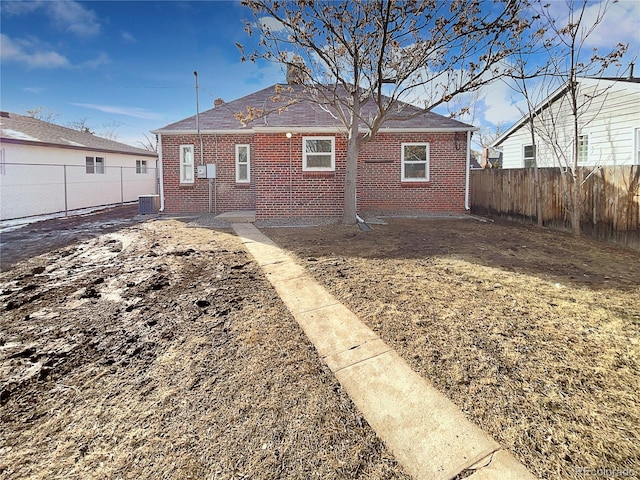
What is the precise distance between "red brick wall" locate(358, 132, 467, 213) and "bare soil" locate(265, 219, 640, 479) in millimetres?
5378

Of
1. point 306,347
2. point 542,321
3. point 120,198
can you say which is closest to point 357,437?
point 306,347

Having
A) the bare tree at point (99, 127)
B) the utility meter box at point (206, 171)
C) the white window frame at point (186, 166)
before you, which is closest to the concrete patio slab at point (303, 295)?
the utility meter box at point (206, 171)

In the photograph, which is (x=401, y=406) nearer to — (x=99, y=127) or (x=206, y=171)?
(x=206, y=171)

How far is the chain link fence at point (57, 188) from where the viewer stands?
39.1ft

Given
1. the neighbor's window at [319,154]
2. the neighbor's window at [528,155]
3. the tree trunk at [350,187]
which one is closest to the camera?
the tree trunk at [350,187]

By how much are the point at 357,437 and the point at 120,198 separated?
19945 millimetres

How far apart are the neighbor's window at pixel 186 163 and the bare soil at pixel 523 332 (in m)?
8.17

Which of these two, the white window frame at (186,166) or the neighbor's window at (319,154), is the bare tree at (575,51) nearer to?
the neighbor's window at (319,154)

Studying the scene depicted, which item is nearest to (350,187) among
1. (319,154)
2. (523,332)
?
(319,154)

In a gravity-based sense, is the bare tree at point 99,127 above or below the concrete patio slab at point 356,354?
above

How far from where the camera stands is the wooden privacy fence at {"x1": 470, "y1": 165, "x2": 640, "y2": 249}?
22.0 feet

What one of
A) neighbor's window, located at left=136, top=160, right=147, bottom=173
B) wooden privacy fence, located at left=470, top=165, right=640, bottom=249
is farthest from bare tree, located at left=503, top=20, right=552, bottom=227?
neighbor's window, located at left=136, top=160, right=147, bottom=173

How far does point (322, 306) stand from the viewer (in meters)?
3.83

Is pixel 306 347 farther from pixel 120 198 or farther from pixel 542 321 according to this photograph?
pixel 120 198
